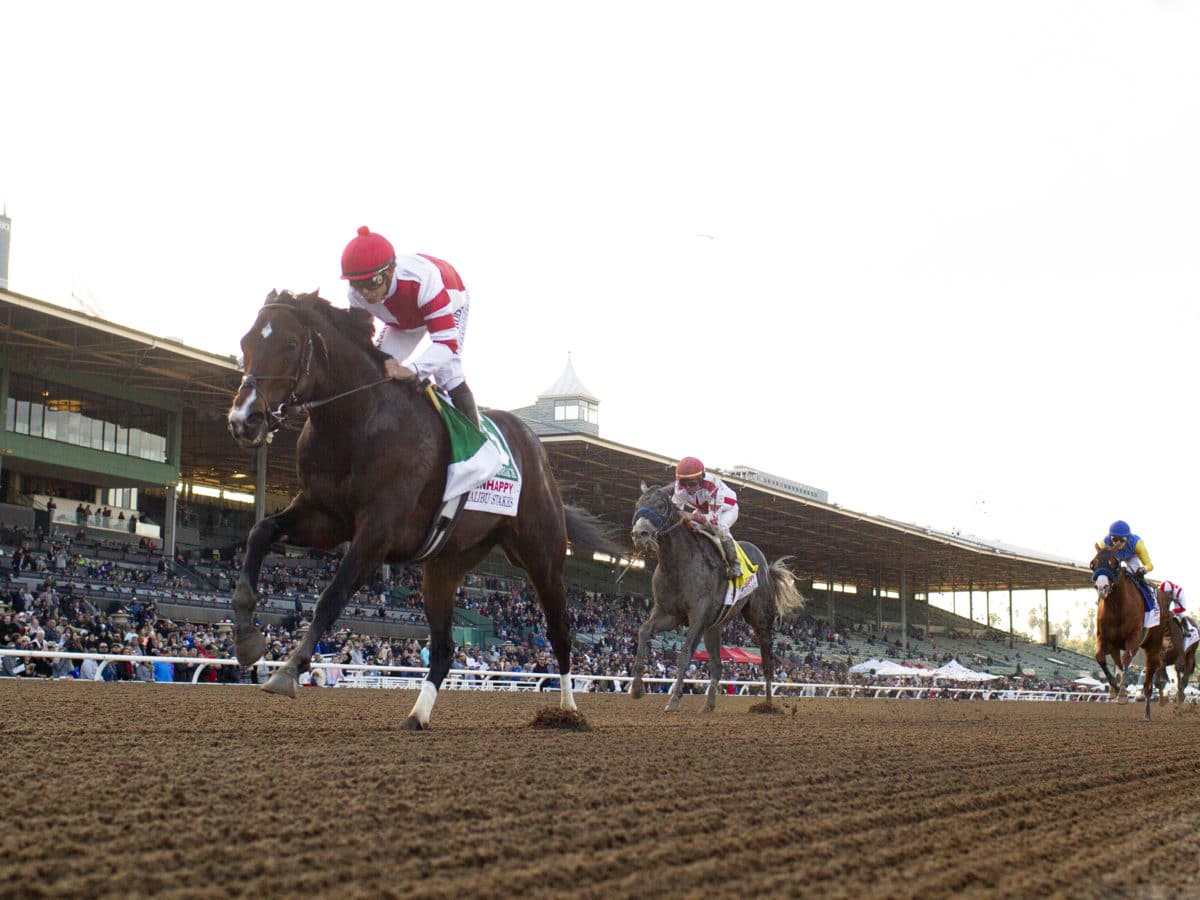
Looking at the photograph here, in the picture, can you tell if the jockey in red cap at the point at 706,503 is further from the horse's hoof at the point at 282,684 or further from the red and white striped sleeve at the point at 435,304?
the horse's hoof at the point at 282,684

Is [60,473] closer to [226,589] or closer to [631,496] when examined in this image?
[226,589]

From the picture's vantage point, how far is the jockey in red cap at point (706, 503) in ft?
41.1

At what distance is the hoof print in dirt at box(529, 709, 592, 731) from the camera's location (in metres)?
7.56

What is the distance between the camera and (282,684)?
5629mm

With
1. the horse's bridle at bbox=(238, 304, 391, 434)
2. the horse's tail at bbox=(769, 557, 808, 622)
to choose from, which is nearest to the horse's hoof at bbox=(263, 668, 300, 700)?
the horse's bridle at bbox=(238, 304, 391, 434)

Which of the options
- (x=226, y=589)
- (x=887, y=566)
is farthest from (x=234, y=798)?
(x=887, y=566)

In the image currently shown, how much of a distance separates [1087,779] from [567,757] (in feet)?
8.27

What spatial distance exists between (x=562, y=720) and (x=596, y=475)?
110ft

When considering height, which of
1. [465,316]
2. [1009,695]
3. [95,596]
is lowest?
[1009,695]

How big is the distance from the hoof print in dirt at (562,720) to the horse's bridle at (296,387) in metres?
2.59

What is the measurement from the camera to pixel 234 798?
3.59m

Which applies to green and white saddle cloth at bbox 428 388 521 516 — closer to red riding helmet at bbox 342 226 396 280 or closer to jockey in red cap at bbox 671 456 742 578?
red riding helmet at bbox 342 226 396 280

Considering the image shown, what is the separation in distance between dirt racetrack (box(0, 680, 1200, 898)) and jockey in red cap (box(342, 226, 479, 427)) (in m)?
2.07

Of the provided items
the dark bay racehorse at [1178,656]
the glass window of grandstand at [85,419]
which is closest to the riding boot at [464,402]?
the dark bay racehorse at [1178,656]
